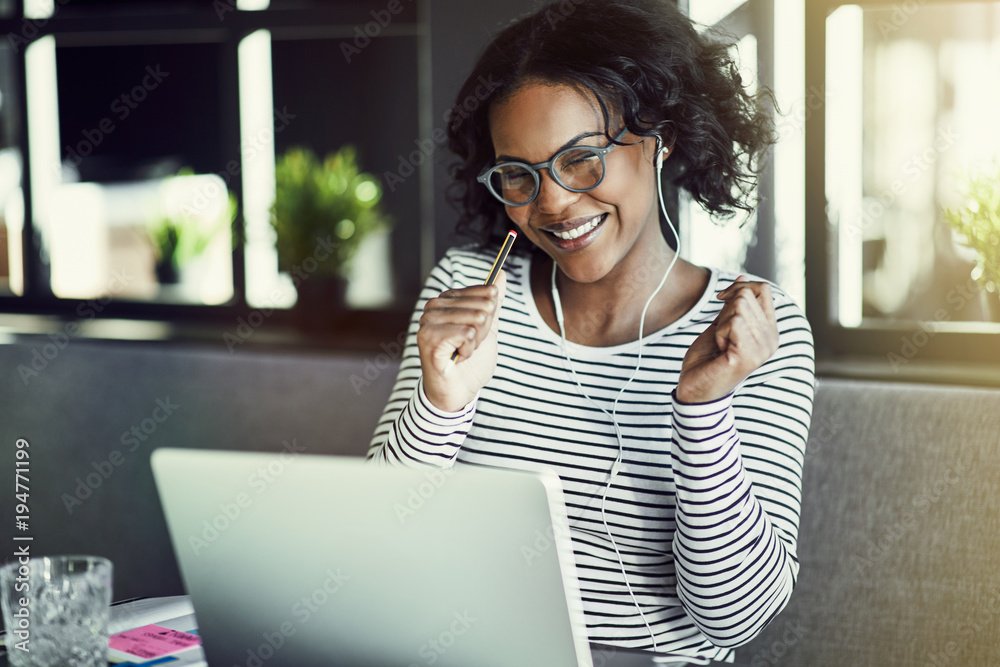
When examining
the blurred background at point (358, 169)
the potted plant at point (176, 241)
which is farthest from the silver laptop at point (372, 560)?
the potted plant at point (176, 241)

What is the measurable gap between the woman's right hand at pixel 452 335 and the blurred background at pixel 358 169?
2.00 ft

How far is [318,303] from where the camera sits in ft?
8.16

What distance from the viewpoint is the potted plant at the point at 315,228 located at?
8.08 feet

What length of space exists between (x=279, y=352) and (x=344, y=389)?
203 mm

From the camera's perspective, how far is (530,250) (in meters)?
1.54

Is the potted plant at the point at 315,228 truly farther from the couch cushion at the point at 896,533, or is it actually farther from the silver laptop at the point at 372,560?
the silver laptop at the point at 372,560

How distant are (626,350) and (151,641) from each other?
73 centimetres

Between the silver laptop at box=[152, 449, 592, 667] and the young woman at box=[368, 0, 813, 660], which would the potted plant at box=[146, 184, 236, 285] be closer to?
the young woman at box=[368, 0, 813, 660]

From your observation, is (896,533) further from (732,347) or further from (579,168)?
(579,168)

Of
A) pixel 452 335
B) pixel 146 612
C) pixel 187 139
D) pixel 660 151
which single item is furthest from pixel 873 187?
pixel 187 139

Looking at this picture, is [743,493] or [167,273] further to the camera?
[167,273]

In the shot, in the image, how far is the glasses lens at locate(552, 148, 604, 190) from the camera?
1.22m

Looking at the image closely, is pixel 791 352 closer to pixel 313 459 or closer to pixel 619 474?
pixel 619 474

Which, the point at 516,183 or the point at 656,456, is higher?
the point at 516,183
